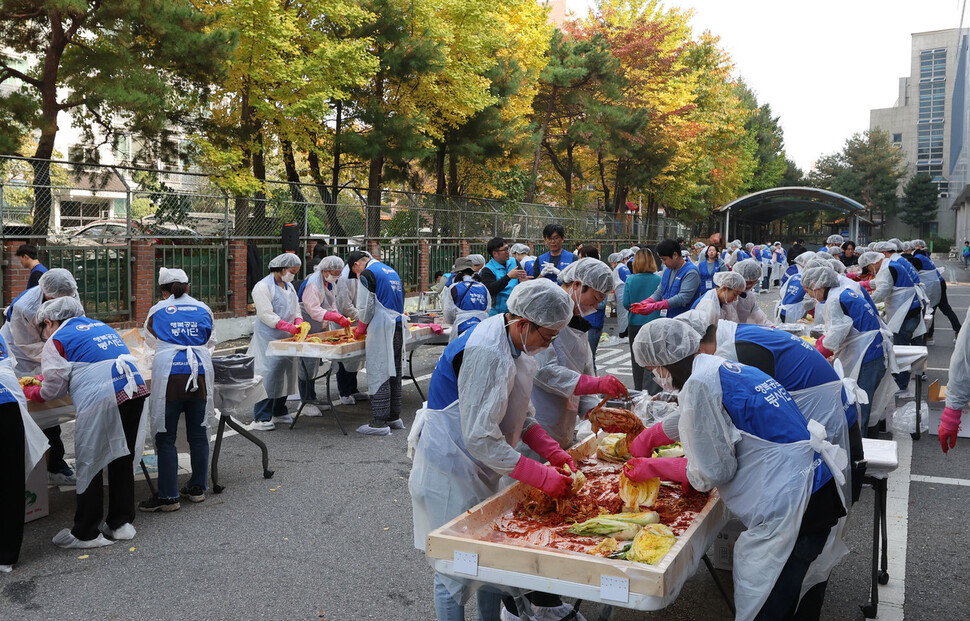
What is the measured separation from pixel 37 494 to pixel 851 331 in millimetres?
6892

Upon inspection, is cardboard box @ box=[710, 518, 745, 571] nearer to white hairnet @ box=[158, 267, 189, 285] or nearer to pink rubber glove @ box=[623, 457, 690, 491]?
pink rubber glove @ box=[623, 457, 690, 491]

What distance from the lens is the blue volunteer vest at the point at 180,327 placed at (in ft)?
19.9

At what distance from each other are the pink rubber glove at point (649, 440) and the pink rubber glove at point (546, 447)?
0.35 meters

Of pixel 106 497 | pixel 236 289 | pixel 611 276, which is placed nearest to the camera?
pixel 611 276

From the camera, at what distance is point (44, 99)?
43.1ft

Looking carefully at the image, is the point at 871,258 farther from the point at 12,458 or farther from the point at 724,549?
the point at 12,458

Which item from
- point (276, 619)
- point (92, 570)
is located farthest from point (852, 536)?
point (92, 570)

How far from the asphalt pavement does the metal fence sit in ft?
24.7

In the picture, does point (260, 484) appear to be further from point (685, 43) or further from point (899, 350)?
point (685, 43)

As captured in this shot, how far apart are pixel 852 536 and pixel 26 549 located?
5.88 metres

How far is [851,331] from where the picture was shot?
7.12 meters

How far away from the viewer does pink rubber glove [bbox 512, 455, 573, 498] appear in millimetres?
3584

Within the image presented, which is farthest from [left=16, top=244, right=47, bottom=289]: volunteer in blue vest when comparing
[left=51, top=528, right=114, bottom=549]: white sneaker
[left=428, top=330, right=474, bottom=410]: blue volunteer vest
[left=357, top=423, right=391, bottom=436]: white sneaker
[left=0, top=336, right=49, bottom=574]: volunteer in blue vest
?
[left=428, top=330, right=474, bottom=410]: blue volunteer vest

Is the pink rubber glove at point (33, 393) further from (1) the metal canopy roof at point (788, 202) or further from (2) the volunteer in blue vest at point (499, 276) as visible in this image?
(1) the metal canopy roof at point (788, 202)
